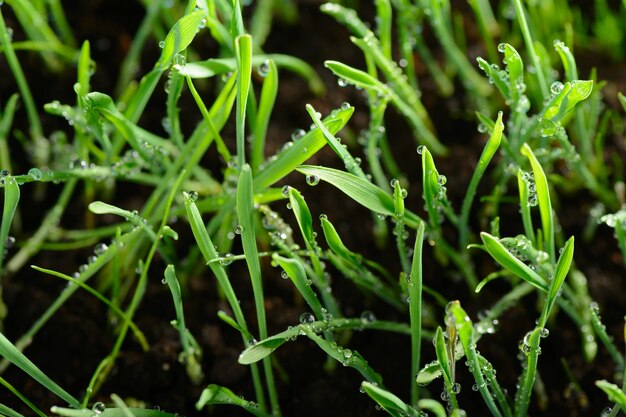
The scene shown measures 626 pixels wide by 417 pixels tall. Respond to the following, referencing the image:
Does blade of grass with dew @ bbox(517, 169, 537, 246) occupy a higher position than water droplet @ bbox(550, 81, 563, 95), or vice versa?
water droplet @ bbox(550, 81, 563, 95)

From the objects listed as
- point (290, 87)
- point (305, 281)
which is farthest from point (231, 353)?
point (290, 87)

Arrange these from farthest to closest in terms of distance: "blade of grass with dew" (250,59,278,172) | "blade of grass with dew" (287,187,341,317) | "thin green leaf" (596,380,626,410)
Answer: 1. "blade of grass with dew" (250,59,278,172)
2. "blade of grass with dew" (287,187,341,317)
3. "thin green leaf" (596,380,626,410)

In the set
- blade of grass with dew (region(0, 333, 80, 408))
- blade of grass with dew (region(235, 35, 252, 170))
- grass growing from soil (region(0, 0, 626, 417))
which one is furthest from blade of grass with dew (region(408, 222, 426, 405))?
blade of grass with dew (region(0, 333, 80, 408))

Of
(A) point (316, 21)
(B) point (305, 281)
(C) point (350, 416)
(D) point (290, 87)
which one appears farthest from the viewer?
(A) point (316, 21)

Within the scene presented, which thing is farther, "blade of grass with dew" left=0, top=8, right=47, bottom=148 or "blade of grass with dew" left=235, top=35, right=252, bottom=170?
"blade of grass with dew" left=0, top=8, right=47, bottom=148

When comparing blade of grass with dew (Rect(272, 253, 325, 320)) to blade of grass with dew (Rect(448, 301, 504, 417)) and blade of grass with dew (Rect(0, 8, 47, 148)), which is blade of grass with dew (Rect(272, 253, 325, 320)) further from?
blade of grass with dew (Rect(0, 8, 47, 148))

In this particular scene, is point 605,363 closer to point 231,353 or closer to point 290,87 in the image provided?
point 231,353

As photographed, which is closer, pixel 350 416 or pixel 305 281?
pixel 305 281

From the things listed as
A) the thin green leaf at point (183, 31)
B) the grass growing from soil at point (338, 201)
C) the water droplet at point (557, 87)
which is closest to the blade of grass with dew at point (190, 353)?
the grass growing from soil at point (338, 201)
